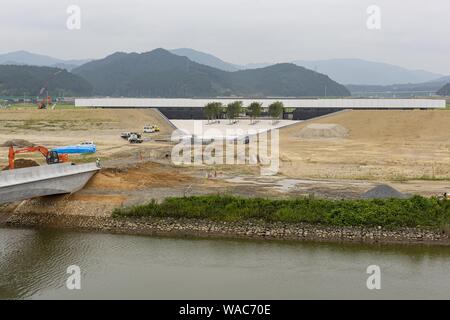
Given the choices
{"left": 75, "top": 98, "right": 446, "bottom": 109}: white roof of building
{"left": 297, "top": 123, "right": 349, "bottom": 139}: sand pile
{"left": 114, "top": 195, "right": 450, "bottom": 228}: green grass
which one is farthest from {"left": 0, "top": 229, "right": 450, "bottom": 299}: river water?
{"left": 75, "top": 98, "right": 446, "bottom": 109}: white roof of building

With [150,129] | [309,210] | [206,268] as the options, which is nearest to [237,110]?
[150,129]

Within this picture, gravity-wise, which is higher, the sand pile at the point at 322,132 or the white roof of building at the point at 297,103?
the white roof of building at the point at 297,103

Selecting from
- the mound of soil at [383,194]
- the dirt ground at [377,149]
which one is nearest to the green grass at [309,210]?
the mound of soil at [383,194]

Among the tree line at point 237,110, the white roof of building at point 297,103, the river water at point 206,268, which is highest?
the white roof of building at point 297,103

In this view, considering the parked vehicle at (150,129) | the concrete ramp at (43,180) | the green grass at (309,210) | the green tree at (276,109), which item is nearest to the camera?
the concrete ramp at (43,180)

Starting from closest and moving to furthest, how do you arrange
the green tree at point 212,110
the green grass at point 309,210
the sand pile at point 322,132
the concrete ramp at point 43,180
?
the concrete ramp at point 43,180 < the green grass at point 309,210 < the sand pile at point 322,132 < the green tree at point 212,110

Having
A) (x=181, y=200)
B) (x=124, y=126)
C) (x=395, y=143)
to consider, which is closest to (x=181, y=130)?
(x=124, y=126)

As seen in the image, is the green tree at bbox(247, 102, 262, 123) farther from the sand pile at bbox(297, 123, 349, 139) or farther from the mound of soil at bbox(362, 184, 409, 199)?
the mound of soil at bbox(362, 184, 409, 199)

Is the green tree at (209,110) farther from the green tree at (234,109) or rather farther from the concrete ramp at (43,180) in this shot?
the concrete ramp at (43,180)
